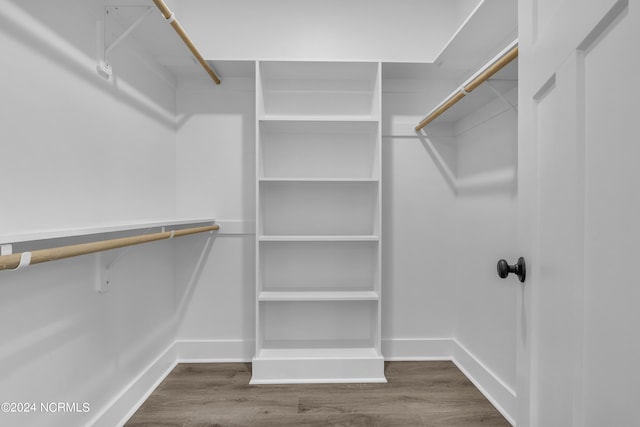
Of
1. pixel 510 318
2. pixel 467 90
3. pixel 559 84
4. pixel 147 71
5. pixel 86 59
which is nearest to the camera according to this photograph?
pixel 559 84

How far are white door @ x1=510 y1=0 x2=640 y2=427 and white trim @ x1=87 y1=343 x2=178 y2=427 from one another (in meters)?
1.52

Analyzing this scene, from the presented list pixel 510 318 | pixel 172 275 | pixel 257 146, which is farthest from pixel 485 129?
pixel 172 275

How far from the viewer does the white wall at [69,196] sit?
1038 mm

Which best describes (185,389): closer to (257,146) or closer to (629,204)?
(257,146)

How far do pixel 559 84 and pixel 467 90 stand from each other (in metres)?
0.91

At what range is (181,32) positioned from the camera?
1553mm

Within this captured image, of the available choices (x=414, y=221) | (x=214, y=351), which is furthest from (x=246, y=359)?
(x=414, y=221)

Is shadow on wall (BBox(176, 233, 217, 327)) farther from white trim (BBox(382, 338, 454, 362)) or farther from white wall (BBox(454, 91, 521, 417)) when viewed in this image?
white wall (BBox(454, 91, 521, 417))

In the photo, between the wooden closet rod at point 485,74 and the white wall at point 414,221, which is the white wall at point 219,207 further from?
the wooden closet rod at point 485,74

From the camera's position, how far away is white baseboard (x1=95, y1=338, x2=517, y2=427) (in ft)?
5.32

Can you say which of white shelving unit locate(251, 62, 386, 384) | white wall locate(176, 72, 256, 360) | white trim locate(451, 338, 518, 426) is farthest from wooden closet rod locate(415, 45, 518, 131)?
white trim locate(451, 338, 518, 426)

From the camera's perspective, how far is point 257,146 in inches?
78.0

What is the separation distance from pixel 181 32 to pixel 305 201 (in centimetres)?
113

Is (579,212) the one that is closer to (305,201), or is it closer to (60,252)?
(60,252)
